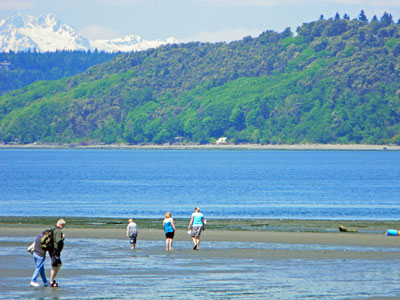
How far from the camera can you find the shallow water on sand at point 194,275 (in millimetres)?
21078

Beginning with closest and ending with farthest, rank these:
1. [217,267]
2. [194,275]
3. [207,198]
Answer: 1. [194,275]
2. [217,267]
3. [207,198]

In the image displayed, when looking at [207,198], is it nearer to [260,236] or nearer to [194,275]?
[260,236]

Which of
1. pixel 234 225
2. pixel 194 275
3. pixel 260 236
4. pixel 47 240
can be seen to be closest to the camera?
pixel 47 240

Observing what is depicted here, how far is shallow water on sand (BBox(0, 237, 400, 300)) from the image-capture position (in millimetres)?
21078

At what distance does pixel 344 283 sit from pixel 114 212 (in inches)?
1605

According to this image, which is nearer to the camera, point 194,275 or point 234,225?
point 194,275

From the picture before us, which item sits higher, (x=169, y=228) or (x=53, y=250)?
(x=53, y=250)

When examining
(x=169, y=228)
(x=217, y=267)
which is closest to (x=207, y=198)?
(x=169, y=228)

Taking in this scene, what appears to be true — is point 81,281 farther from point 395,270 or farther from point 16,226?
point 16,226

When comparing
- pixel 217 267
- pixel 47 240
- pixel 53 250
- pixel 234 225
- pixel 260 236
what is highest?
pixel 47 240

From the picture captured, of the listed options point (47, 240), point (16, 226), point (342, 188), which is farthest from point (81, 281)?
point (342, 188)

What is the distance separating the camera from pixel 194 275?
80.3ft

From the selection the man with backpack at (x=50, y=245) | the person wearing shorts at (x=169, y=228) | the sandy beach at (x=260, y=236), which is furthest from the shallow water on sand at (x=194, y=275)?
the sandy beach at (x=260, y=236)

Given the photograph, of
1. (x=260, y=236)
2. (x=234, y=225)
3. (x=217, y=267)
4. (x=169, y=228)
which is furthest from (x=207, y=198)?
(x=217, y=267)
